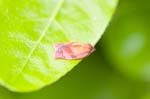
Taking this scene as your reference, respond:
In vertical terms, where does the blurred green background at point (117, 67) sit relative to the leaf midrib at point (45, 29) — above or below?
above

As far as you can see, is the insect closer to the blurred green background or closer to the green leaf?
the green leaf

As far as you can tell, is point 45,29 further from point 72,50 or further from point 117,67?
point 117,67

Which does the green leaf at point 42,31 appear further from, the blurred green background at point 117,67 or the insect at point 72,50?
the blurred green background at point 117,67

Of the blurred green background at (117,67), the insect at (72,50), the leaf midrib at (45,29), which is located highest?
the blurred green background at (117,67)

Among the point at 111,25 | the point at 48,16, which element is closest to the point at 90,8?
the point at 48,16

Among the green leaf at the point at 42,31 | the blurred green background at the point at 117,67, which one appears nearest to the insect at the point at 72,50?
the green leaf at the point at 42,31

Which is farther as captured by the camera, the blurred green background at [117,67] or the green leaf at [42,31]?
the blurred green background at [117,67]

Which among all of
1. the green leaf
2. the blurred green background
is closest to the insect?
the green leaf

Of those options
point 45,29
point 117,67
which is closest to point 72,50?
point 45,29
